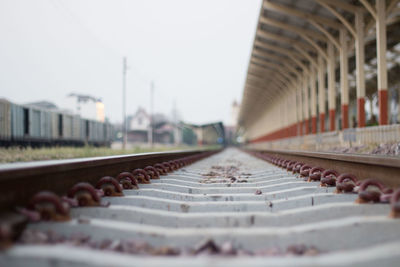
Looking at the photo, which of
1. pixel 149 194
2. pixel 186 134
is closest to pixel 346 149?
pixel 149 194

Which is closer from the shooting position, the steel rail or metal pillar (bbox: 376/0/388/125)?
the steel rail

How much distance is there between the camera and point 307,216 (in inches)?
82.2

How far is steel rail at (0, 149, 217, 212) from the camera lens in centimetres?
169

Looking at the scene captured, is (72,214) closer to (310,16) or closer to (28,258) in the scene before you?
(28,258)

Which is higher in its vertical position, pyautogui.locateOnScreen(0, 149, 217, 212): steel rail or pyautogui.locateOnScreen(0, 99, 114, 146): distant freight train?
pyautogui.locateOnScreen(0, 99, 114, 146): distant freight train

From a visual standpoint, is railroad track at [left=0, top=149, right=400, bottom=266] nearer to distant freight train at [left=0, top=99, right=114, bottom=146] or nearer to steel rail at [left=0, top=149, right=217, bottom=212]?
steel rail at [left=0, top=149, right=217, bottom=212]

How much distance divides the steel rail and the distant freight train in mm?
15891

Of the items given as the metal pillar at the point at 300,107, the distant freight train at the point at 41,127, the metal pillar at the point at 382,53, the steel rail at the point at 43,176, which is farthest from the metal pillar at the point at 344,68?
the distant freight train at the point at 41,127

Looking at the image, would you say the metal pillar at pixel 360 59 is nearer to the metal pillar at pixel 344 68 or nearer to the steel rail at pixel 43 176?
the metal pillar at pixel 344 68

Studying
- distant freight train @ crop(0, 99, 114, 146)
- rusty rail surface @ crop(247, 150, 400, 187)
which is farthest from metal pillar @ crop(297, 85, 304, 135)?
rusty rail surface @ crop(247, 150, 400, 187)

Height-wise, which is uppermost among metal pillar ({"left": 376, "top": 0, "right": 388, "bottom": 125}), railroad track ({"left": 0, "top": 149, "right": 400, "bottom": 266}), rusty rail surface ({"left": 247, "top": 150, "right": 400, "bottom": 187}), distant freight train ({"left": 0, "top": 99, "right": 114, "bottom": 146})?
metal pillar ({"left": 376, "top": 0, "right": 388, "bottom": 125})

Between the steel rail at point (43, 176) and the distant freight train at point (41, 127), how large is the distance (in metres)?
15.9

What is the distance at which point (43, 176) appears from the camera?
2121 mm

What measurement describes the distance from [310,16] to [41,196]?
699 inches
